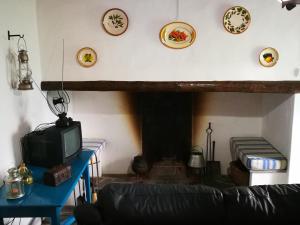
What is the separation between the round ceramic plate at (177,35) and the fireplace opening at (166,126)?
2.96ft

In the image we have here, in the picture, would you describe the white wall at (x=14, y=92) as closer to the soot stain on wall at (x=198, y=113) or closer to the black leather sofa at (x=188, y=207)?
the black leather sofa at (x=188, y=207)

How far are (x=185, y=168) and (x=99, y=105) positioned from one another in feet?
4.70

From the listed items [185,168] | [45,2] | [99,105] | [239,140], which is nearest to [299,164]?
[239,140]

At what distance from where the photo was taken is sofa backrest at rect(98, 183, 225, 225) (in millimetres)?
1157

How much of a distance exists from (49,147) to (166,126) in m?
1.75

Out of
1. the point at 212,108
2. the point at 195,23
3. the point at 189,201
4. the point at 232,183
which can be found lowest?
the point at 232,183

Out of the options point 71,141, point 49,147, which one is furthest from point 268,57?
point 49,147

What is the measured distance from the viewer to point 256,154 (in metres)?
→ 2.87

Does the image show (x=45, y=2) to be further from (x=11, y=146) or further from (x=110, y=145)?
(x=110, y=145)

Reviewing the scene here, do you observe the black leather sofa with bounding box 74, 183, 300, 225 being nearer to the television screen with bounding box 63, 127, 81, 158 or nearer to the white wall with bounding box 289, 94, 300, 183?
the television screen with bounding box 63, 127, 81, 158

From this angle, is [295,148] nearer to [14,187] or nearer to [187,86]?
[187,86]

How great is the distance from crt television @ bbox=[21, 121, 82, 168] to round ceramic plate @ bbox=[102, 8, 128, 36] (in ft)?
3.55

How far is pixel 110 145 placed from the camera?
11.5 feet

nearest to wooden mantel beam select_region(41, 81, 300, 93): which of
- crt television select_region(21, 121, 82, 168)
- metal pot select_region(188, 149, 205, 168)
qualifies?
crt television select_region(21, 121, 82, 168)
